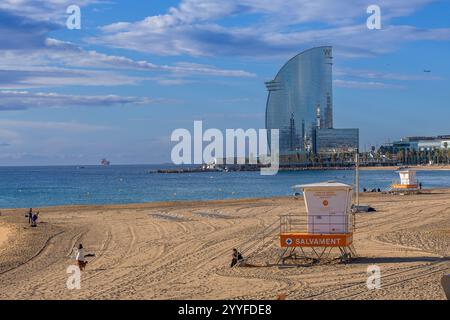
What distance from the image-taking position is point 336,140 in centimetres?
17812

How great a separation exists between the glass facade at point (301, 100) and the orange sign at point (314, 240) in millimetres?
141461

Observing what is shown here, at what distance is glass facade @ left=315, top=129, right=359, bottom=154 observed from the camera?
573 feet

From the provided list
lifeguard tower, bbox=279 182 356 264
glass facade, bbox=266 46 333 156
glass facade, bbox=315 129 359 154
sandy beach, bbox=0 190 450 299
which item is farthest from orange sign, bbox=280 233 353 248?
glass facade, bbox=315 129 359 154

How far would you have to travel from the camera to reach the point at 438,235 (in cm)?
1856

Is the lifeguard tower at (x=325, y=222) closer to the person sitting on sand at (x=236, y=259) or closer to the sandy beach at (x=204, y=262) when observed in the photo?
the sandy beach at (x=204, y=262)

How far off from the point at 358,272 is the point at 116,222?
16226 millimetres

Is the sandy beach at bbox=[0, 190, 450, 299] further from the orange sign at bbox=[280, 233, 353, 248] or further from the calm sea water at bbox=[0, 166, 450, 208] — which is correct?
the calm sea water at bbox=[0, 166, 450, 208]

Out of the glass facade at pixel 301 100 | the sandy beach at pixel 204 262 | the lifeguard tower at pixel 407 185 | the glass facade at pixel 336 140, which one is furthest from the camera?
the glass facade at pixel 336 140

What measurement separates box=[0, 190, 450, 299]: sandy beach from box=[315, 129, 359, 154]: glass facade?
149 m

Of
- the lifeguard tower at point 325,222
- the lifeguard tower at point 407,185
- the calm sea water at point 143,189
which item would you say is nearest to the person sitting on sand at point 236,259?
the lifeguard tower at point 325,222

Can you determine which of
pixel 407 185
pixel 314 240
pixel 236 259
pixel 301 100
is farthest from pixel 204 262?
pixel 301 100

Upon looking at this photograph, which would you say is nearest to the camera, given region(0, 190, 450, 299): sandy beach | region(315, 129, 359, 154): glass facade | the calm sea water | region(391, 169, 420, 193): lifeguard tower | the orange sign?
region(0, 190, 450, 299): sandy beach

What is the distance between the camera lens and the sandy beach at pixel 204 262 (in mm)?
11406
